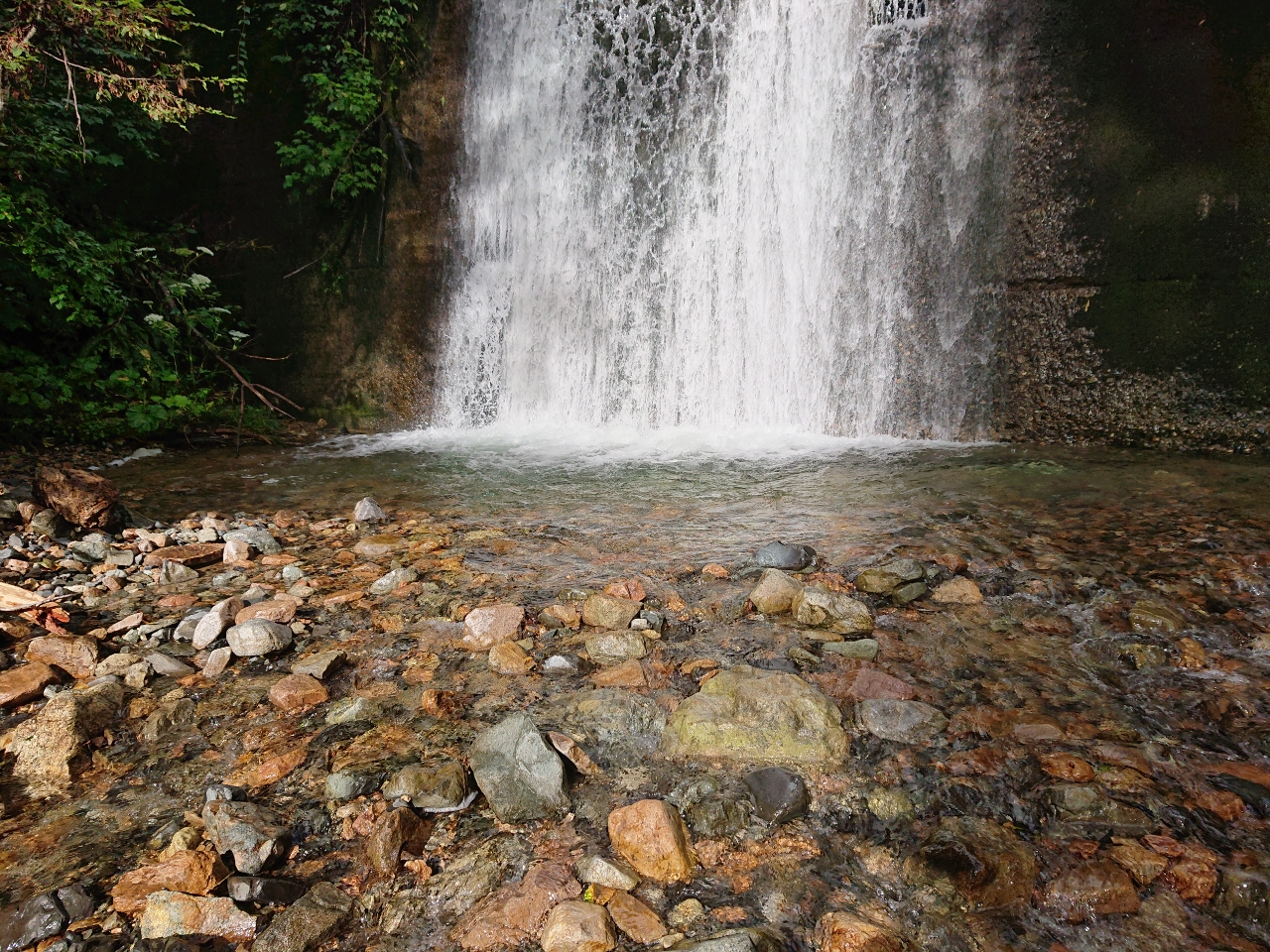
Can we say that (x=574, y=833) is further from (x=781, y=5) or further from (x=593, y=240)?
(x=781, y=5)

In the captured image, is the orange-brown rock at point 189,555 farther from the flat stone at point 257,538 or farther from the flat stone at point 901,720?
the flat stone at point 901,720

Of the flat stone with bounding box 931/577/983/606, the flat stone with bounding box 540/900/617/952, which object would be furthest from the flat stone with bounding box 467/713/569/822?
the flat stone with bounding box 931/577/983/606

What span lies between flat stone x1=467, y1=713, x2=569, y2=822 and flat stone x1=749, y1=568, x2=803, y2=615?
1.09 m

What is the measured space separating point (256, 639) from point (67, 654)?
1.91ft

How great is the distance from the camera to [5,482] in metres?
4.07

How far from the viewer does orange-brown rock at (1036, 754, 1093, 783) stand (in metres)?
1.70

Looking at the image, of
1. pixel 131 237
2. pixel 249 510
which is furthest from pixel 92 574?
pixel 131 237

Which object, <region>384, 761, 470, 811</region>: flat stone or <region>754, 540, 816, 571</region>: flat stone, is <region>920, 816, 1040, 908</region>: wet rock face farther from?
<region>754, 540, 816, 571</region>: flat stone

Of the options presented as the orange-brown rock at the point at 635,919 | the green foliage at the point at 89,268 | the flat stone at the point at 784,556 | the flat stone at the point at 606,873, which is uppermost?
the green foliage at the point at 89,268

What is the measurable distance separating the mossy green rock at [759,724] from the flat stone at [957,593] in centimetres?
89

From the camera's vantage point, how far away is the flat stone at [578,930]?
130 centimetres

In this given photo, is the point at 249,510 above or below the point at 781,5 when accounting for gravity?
below

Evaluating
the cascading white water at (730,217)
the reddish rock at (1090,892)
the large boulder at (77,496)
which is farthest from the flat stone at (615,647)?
the cascading white water at (730,217)

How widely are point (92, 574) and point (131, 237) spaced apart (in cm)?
518
